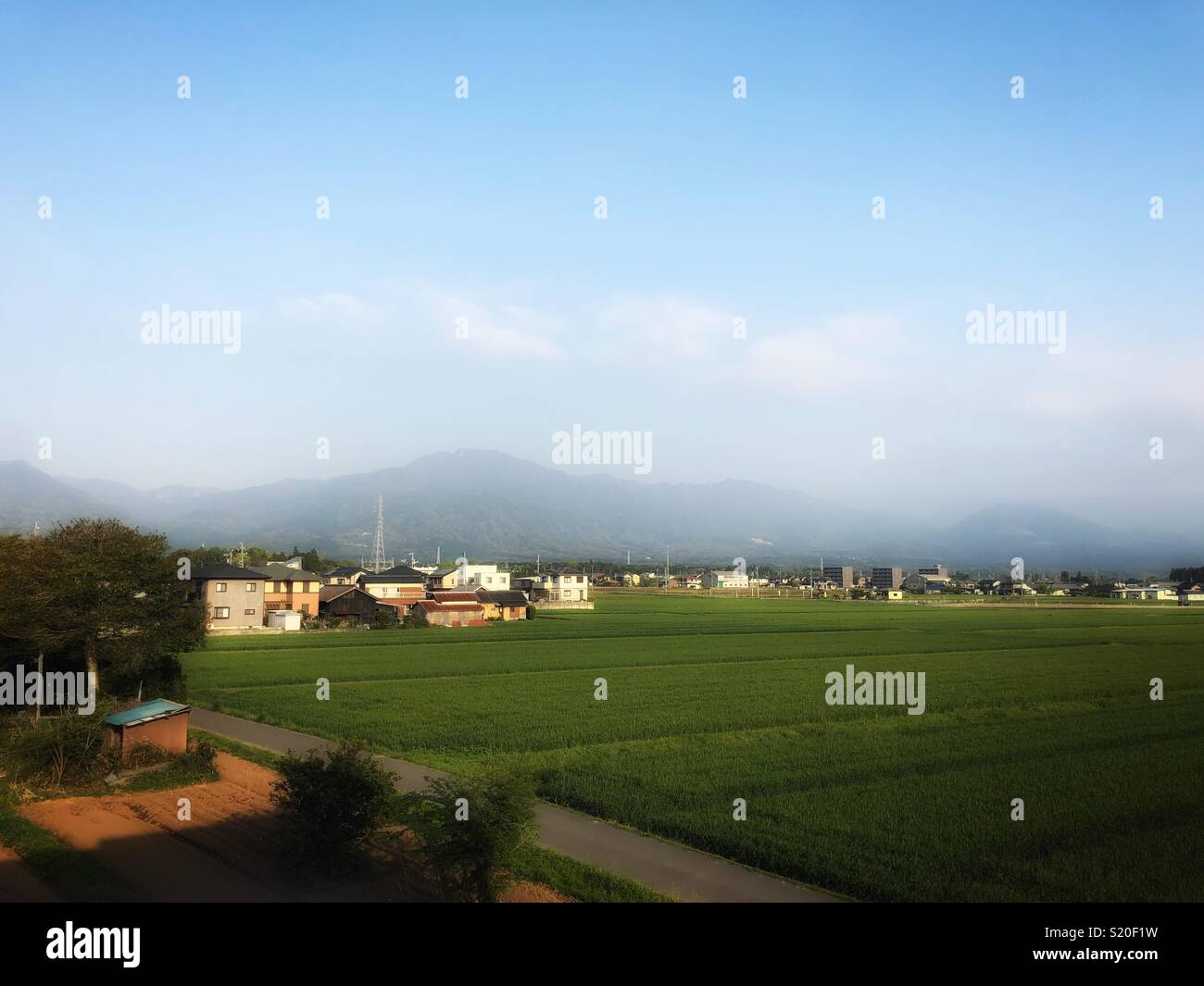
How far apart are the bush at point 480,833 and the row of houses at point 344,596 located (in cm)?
3454

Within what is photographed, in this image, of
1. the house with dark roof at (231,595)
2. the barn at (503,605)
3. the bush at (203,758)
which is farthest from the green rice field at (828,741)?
the barn at (503,605)

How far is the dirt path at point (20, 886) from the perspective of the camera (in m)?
12.1

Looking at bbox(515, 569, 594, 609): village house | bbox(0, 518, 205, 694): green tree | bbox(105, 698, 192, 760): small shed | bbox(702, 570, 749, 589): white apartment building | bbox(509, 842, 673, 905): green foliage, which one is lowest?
bbox(702, 570, 749, 589): white apartment building

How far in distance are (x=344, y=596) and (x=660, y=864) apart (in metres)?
62.9

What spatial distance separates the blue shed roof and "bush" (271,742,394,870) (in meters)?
8.20

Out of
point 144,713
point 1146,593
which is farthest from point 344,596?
point 1146,593

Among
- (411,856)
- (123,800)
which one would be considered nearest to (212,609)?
(123,800)

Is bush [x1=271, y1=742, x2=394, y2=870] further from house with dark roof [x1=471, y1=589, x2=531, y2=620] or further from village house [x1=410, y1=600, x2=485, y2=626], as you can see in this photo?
house with dark roof [x1=471, y1=589, x2=531, y2=620]

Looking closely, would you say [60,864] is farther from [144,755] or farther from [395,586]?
[395,586]

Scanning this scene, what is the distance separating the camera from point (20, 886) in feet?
41.7

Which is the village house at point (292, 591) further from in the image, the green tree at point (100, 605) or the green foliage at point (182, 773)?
the green foliage at point (182, 773)

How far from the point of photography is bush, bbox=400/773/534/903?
11.8m

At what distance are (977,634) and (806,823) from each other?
52945 millimetres

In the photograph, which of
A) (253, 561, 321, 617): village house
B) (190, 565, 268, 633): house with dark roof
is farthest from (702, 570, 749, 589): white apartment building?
(190, 565, 268, 633): house with dark roof
